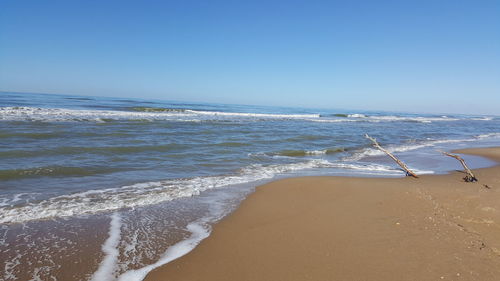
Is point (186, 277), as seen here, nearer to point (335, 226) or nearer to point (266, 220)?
point (266, 220)

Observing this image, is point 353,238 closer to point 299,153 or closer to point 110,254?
point 110,254

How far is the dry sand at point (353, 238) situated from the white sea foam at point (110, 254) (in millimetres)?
513

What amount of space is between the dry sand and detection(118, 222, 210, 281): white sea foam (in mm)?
104

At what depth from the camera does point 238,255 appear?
3.63 meters

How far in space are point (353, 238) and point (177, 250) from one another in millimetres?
2446

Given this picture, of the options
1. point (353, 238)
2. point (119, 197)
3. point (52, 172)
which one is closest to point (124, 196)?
point (119, 197)

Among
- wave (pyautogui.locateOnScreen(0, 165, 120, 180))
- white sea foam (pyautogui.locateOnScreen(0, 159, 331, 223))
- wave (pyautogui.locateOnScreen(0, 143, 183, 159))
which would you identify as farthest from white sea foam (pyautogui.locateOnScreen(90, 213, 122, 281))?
wave (pyautogui.locateOnScreen(0, 143, 183, 159))

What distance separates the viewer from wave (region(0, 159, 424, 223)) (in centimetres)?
484

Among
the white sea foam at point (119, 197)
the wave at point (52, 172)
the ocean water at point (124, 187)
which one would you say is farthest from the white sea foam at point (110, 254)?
the wave at point (52, 172)

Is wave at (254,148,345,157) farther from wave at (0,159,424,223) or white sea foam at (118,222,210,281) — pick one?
white sea foam at (118,222,210,281)

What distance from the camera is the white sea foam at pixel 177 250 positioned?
318cm

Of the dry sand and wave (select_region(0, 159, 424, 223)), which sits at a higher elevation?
the dry sand

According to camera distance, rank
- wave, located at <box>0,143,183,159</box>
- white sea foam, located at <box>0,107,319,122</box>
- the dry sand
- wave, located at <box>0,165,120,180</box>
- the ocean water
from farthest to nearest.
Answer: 1. white sea foam, located at <box>0,107,319,122</box>
2. wave, located at <box>0,143,183,159</box>
3. wave, located at <box>0,165,120,180</box>
4. the ocean water
5. the dry sand

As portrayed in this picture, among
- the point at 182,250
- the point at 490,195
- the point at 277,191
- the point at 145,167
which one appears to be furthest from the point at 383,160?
the point at 182,250
